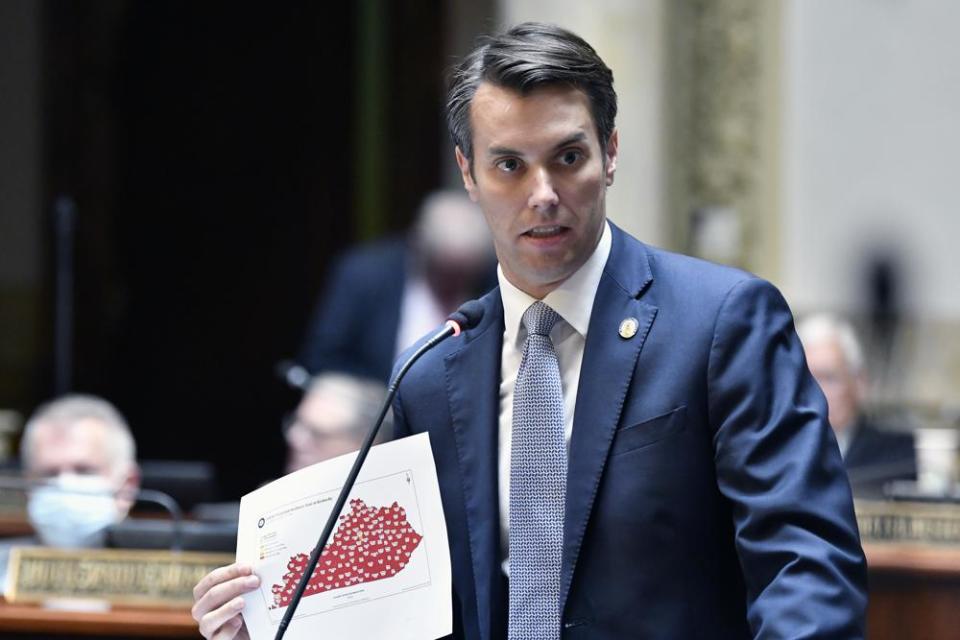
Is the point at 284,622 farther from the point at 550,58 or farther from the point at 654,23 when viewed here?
the point at 654,23

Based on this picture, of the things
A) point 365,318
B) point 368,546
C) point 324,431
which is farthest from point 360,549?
point 365,318

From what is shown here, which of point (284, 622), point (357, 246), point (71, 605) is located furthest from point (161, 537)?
point (357, 246)

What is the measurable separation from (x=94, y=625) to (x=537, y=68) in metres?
2.31

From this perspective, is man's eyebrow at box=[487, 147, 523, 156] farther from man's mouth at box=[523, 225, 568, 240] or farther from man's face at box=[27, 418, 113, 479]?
man's face at box=[27, 418, 113, 479]

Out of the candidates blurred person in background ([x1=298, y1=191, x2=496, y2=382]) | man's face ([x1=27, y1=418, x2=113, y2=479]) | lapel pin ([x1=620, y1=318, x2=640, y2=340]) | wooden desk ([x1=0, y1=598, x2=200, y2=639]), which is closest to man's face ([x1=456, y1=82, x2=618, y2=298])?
lapel pin ([x1=620, y1=318, x2=640, y2=340])

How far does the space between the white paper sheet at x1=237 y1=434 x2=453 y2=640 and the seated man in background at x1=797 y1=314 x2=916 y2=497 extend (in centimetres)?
349

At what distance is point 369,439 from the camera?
87.0 inches

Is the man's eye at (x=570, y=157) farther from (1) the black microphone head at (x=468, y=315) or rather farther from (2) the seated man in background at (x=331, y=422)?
(2) the seated man in background at (x=331, y=422)

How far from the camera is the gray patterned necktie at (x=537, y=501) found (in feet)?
7.18

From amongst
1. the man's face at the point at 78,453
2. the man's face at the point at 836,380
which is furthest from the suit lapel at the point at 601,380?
the man's face at the point at 836,380

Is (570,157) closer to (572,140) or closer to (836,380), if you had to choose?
(572,140)

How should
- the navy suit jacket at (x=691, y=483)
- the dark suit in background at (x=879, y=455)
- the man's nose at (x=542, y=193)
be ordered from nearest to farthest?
the navy suit jacket at (x=691, y=483) → the man's nose at (x=542, y=193) → the dark suit in background at (x=879, y=455)

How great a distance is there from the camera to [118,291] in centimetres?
958

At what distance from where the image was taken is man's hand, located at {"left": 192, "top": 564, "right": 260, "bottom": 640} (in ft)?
7.46
